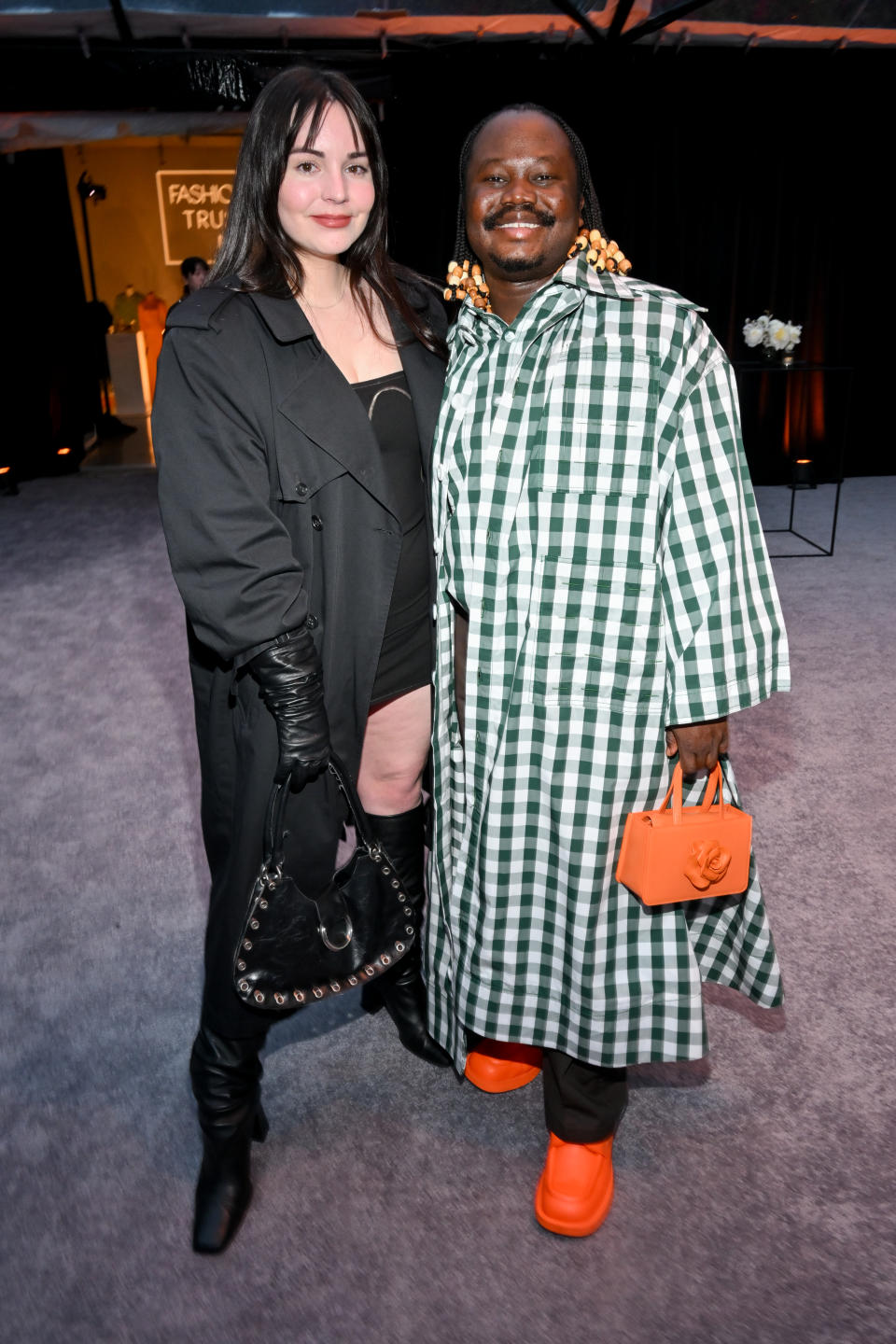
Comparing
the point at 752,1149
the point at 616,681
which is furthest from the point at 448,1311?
the point at 616,681

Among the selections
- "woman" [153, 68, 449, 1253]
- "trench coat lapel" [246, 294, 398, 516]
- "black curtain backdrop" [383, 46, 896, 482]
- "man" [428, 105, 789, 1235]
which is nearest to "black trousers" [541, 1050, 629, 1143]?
"man" [428, 105, 789, 1235]

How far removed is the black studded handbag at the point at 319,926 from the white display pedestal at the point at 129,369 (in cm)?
1105

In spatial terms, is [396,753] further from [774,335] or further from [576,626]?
[774,335]

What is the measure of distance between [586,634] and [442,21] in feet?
20.5

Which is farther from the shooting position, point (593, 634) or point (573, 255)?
point (573, 255)

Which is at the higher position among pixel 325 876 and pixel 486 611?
pixel 486 611

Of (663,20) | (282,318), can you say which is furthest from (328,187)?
(663,20)

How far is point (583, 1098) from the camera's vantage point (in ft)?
6.31

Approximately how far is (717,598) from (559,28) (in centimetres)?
640

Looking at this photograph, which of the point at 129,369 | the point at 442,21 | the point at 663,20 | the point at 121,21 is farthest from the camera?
the point at 129,369

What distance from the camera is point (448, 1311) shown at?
1.73 m

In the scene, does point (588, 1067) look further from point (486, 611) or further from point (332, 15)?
point (332, 15)

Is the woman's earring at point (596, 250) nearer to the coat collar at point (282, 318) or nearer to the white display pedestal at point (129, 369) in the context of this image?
the coat collar at point (282, 318)

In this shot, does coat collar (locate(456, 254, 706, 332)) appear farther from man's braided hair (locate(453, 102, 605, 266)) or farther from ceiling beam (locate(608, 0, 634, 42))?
ceiling beam (locate(608, 0, 634, 42))
